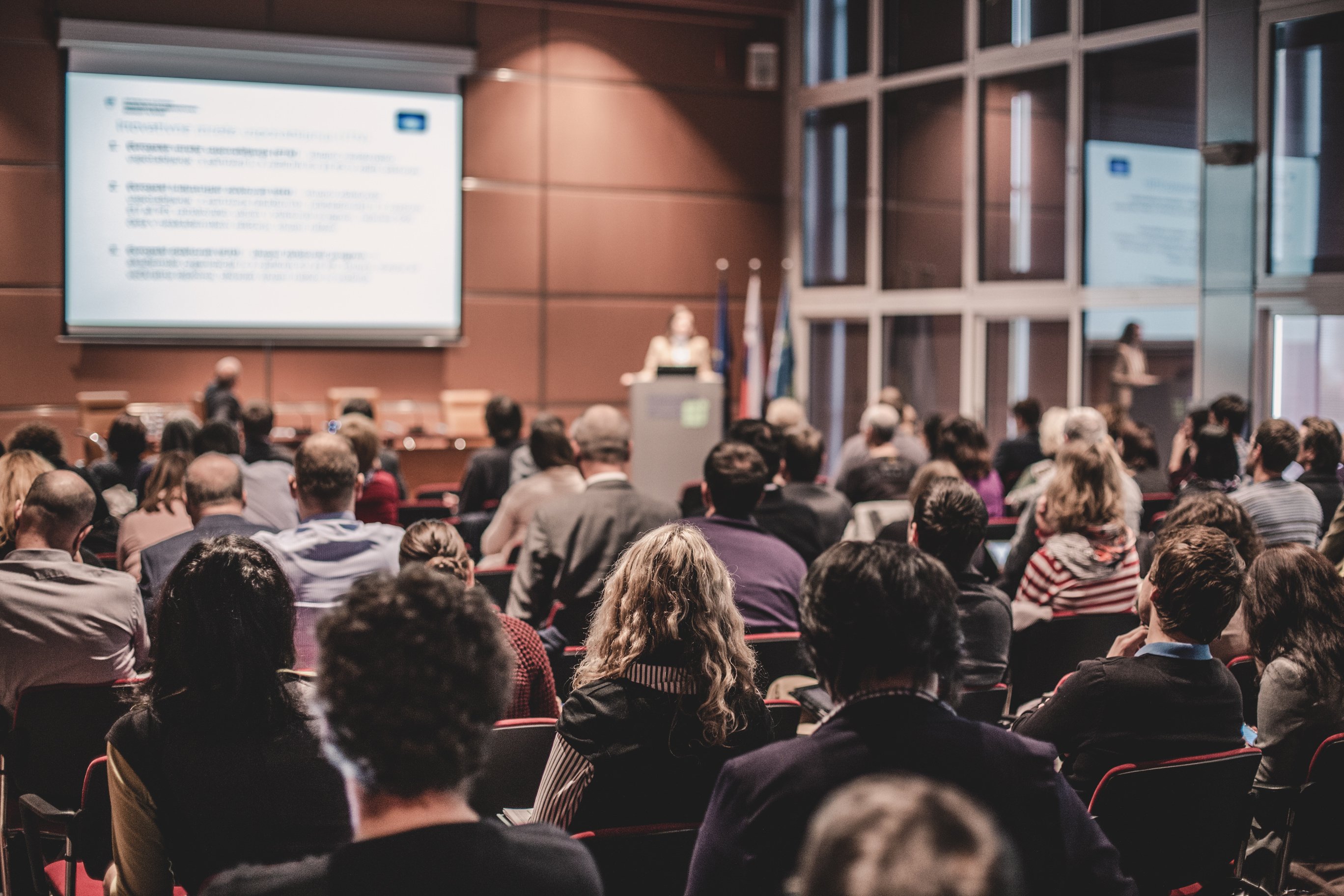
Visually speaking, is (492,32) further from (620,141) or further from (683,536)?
(683,536)

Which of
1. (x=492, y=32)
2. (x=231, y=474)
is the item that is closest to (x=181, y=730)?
(x=231, y=474)

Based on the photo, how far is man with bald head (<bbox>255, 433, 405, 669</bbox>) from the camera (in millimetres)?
3418

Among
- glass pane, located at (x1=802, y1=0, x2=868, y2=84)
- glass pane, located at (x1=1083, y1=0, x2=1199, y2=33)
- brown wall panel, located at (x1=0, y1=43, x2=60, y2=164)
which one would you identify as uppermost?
glass pane, located at (x1=802, y1=0, x2=868, y2=84)

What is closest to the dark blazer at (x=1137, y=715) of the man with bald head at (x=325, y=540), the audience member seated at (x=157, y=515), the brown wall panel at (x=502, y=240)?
the man with bald head at (x=325, y=540)

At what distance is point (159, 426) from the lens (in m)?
9.04

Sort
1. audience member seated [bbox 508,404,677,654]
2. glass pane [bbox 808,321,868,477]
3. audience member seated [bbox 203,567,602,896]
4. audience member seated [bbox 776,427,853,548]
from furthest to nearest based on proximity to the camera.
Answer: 1. glass pane [bbox 808,321,868,477]
2. audience member seated [bbox 776,427,853,548]
3. audience member seated [bbox 508,404,677,654]
4. audience member seated [bbox 203,567,602,896]

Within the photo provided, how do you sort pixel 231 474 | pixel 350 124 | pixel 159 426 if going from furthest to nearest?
pixel 350 124 → pixel 159 426 → pixel 231 474

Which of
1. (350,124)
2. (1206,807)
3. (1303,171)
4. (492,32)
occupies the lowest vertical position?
(1206,807)

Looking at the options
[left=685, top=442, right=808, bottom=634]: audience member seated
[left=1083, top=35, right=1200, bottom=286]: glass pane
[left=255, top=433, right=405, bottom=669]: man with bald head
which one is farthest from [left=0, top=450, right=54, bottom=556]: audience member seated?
[left=1083, top=35, right=1200, bottom=286]: glass pane

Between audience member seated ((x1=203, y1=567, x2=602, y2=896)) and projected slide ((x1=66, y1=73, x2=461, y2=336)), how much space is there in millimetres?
8838

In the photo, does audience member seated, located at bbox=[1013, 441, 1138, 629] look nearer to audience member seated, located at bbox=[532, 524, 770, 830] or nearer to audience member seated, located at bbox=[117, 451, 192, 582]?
audience member seated, located at bbox=[532, 524, 770, 830]

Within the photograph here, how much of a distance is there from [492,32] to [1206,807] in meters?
9.49

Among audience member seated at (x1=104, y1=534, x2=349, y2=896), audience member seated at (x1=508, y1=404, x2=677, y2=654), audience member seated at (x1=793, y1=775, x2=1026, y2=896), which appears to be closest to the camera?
audience member seated at (x1=793, y1=775, x2=1026, y2=896)

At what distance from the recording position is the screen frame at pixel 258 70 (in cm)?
898
